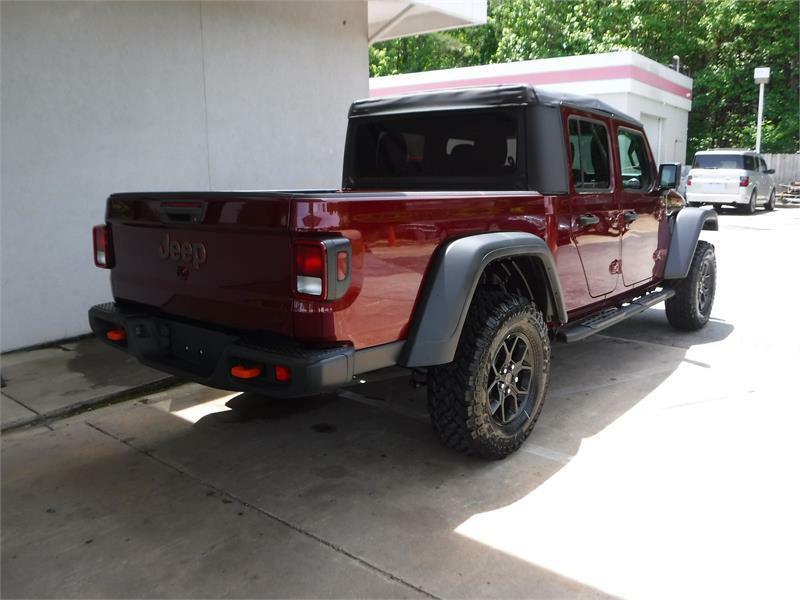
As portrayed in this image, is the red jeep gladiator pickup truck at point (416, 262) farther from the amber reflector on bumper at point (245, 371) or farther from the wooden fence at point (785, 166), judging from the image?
the wooden fence at point (785, 166)

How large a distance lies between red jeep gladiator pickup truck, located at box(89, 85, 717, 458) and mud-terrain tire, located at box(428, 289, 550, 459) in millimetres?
10

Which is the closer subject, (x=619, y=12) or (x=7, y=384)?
(x=7, y=384)

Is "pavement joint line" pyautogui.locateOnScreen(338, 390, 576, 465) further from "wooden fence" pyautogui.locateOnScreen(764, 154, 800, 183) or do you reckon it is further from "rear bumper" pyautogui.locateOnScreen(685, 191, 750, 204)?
"wooden fence" pyautogui.locateOnScreen(764, 154, 800, 183)

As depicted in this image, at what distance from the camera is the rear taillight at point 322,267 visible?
2682 mm

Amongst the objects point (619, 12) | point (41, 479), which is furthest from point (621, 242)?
point (619, 12)

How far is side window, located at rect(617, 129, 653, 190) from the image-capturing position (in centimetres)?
514

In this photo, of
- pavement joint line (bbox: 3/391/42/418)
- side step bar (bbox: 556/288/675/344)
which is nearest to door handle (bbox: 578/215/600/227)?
side step bar (bbox: 556/288/675/344)

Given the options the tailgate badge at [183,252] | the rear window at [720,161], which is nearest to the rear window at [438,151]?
the tailgate badge at [183,252]

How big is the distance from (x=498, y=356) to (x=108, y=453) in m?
2.24

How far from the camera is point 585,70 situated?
836 inches

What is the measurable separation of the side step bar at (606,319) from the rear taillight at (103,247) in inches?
106

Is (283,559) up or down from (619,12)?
down

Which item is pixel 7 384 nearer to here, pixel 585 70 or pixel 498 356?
pixel 498 356

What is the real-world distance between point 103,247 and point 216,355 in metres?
1.18
